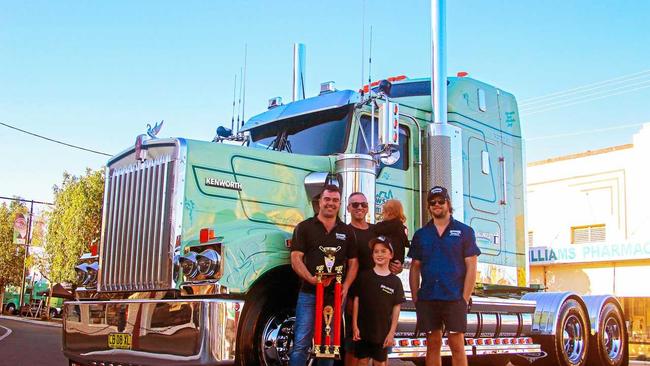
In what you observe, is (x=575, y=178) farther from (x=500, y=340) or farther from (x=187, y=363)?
(x=187, y=363)

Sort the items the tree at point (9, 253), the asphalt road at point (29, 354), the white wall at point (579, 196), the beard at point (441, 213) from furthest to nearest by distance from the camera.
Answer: the tree at point (9, 253)
the white wall at point (579, 196)
the asphalt road at point (29, 354)
the beard at point (441, 213)

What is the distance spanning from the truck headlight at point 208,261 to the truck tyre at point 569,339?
5131 millimetres

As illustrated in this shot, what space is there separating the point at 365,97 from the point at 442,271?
7.96 feet

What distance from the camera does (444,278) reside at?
593 centimetres

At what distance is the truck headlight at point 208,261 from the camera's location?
5867mm

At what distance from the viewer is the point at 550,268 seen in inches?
1003

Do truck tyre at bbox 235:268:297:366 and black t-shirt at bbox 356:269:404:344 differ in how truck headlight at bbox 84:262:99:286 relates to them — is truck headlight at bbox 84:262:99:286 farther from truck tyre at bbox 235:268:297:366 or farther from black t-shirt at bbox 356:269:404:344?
black t-shirt at bbox 356:269:404:344

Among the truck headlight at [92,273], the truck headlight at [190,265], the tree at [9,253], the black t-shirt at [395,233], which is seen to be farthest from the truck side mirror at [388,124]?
the tree at [9,253]

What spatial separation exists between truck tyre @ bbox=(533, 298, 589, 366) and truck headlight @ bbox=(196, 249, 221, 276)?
513 cm

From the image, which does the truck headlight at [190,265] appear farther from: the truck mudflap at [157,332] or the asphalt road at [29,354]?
the asphalt road at [29,354]

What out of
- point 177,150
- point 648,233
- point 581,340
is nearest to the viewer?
point 177,150

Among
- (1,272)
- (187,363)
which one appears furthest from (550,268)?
(1,272)

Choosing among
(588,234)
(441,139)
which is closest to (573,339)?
(441,139)

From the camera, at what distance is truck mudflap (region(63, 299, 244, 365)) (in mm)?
5684
